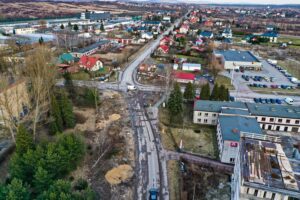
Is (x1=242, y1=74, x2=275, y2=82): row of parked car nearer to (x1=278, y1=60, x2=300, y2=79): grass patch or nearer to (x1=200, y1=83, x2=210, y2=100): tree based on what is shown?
(x1=278, y1=60, x2=300, y2=79): grass patch

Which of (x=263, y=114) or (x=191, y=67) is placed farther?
(x=191, y=67)

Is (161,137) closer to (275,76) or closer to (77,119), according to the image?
(77,119)

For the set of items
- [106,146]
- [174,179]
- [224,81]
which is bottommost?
[174,179]

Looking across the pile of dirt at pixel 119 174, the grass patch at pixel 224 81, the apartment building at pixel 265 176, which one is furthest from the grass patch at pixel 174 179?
the grass patch at pixel 224 81

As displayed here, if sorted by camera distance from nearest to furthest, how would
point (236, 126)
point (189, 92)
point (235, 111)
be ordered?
point (236, 126) < point (235, 111) < point (189, 92)

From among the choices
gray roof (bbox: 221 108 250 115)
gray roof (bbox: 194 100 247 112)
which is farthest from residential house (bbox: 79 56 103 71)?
gray roof (bbox: 221 108 250 115)

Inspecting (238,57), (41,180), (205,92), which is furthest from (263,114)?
(238,57)

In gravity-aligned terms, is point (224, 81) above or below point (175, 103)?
below

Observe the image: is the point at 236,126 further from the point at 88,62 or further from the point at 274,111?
the point at 88,62
